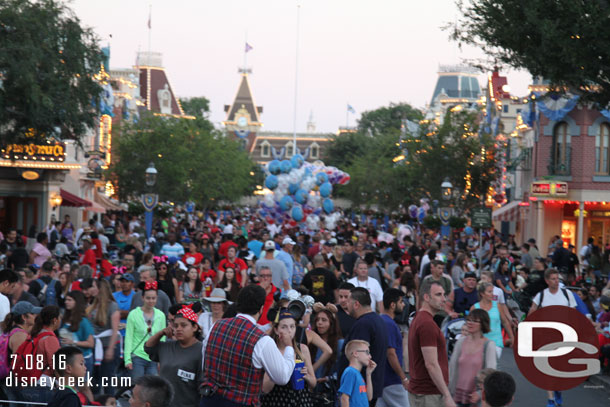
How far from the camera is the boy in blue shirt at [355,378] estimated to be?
7.43m

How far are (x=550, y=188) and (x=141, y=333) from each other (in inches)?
1126

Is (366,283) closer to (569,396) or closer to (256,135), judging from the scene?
(569,396)

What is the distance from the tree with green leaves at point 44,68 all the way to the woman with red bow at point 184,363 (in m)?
12.0

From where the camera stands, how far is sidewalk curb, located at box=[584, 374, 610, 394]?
13915mm

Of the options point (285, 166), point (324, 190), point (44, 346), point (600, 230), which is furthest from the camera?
point (324, 190)

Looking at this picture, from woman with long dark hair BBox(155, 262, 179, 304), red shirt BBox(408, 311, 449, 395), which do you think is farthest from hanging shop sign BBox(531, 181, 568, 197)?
red shirt BBox(408, 311, 449, 395)

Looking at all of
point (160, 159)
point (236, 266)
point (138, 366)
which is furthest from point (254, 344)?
point (160, 159)

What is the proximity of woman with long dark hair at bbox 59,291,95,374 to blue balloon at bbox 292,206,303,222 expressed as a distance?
1194 inches

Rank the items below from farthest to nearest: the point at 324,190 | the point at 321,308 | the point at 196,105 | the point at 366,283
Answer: the point at 196,105, the point at 324,190, the point at 366,283, the point at 321,308

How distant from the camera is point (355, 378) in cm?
745

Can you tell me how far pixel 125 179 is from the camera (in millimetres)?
46312

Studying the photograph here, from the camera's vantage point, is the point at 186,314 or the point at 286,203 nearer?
the point at 186,314

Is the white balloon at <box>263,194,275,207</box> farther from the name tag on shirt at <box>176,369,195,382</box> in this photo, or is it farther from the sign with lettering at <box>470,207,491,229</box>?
the name tag on shirt at <box>176,369,195,382</box>

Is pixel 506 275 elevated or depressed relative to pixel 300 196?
depressed
